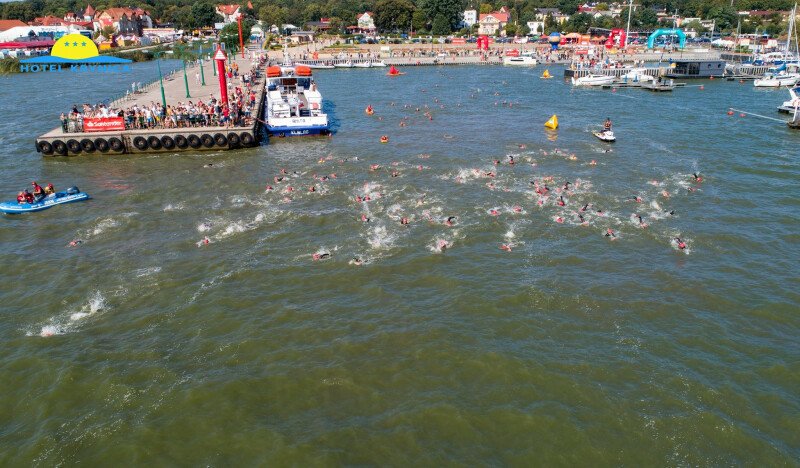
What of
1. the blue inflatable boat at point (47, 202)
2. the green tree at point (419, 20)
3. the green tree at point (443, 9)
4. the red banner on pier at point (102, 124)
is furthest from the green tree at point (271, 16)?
the blue inflatable boat at point (47, 202)

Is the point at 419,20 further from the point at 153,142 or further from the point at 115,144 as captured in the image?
the point at 115,144

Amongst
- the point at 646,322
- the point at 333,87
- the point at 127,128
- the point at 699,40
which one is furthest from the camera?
the point at 699,40

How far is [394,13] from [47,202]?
150889 millimetres

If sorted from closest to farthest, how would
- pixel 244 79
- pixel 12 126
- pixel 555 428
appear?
1. pixel 555 428
2. pixel 12 126
3. pixel 244 79

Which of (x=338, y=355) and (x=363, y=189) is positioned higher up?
(x=363, y=189)

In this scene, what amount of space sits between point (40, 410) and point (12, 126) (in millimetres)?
53522

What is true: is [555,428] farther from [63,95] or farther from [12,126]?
[63,95]

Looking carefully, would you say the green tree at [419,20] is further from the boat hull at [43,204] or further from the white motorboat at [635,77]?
the boat hull at [43,204]

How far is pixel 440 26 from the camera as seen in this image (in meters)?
165

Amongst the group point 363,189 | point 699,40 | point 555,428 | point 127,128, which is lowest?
point 555,428

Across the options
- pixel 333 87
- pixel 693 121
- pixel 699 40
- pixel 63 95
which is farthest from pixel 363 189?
pixel 699 40

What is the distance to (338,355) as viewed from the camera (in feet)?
63.0

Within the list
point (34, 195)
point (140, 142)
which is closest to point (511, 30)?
point (140, 142)

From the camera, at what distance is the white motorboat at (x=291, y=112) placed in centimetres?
5038
